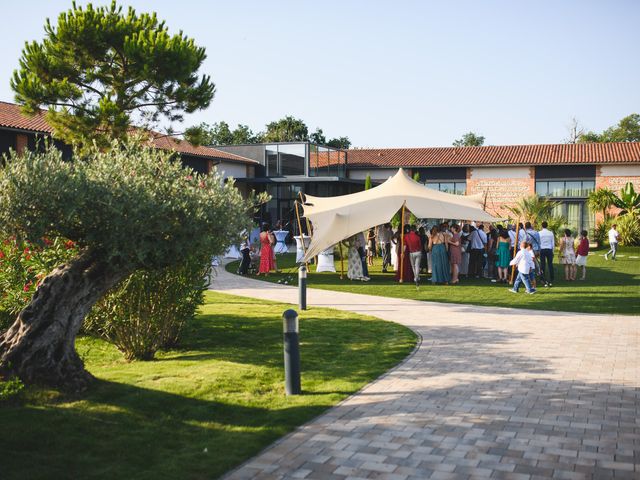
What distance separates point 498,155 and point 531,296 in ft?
94.3

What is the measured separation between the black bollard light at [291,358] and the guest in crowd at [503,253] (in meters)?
11.9

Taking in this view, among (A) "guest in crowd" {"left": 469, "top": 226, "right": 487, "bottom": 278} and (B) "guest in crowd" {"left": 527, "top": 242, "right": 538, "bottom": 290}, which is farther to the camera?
(A) "guest in crowd" {"left": 469, "top": 226, "right": 487, "bottom": 278}

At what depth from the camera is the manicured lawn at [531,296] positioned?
13.3 meters

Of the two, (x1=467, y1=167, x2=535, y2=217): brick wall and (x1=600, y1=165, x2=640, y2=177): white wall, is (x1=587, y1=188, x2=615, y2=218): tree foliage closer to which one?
(x1=600, y1=165, x2=640, y2=177): white wall

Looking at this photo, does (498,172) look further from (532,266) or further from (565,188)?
(532,266)

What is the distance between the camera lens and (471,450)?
4922 millimetres

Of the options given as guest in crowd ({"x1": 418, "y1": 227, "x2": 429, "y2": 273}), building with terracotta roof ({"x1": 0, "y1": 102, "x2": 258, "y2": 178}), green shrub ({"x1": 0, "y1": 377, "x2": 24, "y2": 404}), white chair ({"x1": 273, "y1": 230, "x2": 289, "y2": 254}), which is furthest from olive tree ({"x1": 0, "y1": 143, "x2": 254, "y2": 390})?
Answer: white chair ({"x1": 273, "y1": 230, "x2": 289, "y2": 254})

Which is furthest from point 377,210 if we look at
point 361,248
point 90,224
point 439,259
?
point 90,224

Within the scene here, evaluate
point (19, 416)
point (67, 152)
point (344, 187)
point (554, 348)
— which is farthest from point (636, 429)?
point (344, 187)

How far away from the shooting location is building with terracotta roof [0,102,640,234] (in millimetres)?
37969

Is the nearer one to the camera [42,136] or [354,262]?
[354,262]

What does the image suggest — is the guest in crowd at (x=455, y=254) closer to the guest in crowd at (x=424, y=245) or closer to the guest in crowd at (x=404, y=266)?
the guest in crowd at (x=404, y=266)

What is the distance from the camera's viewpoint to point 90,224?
5953 millimetres

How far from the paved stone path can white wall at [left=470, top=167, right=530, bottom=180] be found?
3242cm
